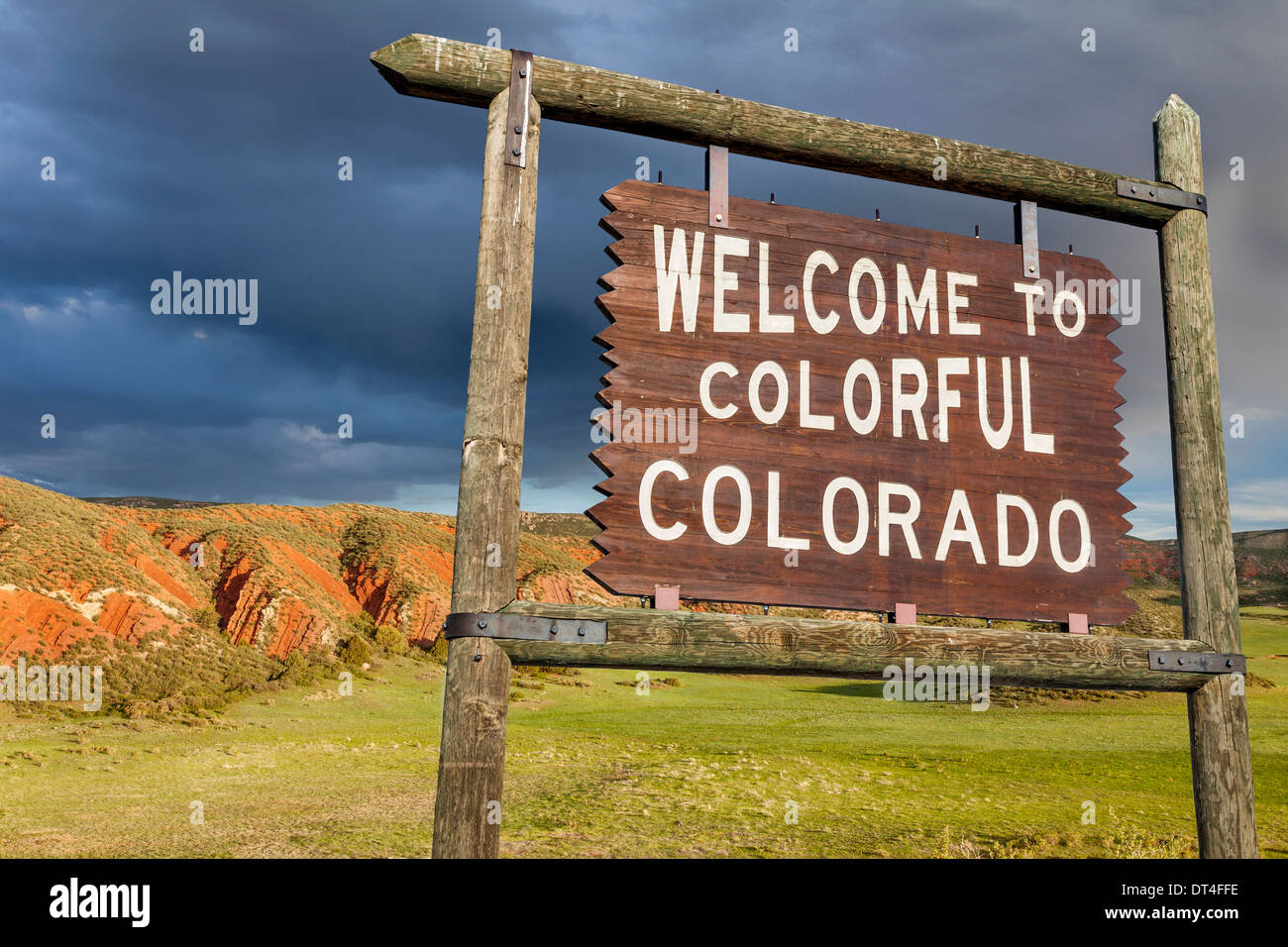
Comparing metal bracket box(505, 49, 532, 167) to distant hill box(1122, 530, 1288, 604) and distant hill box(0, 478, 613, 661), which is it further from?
distant hill box(1122, 530, 1288, 604)

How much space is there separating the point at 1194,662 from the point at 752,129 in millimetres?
4002

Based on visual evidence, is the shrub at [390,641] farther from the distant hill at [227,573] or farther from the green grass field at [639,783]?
the green grass field at [639,783]

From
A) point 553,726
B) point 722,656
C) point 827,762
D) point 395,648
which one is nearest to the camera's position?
point 722,656

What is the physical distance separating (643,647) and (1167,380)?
398 cm

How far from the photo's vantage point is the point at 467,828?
12.1 feet

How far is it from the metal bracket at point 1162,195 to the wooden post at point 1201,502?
0.06m

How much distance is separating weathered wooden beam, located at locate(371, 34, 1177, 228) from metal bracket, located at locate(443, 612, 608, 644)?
266cm

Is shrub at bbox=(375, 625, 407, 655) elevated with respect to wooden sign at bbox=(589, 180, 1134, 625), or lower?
lower

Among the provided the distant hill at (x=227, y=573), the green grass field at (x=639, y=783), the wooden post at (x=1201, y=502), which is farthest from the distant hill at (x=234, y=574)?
the wooden post at (x=1201, y=502)

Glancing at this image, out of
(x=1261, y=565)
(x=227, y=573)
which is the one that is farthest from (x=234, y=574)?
(x=1261, y=565)

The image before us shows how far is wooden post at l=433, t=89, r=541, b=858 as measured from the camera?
3709 mm

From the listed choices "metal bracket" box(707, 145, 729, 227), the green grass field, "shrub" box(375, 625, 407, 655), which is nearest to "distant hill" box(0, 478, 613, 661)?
"shrub" box(375, 625, 407, 655)
